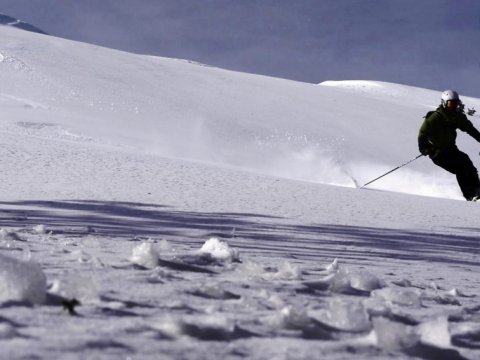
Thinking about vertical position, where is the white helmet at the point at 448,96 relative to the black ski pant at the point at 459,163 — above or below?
above

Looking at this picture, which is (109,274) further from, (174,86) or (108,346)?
(174,86)

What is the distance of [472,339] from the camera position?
151 cm

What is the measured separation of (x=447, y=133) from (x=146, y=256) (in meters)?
6.10

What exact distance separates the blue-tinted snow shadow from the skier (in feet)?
8.96

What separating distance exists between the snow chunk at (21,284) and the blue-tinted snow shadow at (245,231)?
1.68m

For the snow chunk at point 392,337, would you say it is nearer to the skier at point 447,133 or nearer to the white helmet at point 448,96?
the skier at point 447,133

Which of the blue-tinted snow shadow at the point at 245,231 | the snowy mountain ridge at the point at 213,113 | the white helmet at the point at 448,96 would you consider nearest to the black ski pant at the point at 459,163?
the white helmet at the point at 448,96

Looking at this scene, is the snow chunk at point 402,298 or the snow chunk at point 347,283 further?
the snow chunk at point 347,283

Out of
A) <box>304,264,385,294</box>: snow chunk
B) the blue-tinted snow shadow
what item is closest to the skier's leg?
the blue-tinted snow shadow

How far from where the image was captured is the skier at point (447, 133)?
7570 mm

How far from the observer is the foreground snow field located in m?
1.28

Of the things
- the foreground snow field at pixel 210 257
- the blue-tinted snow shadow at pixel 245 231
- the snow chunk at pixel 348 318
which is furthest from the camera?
the blue-tinted snow shadow at pixel 245 231

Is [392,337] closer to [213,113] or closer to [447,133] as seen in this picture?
[447,133]

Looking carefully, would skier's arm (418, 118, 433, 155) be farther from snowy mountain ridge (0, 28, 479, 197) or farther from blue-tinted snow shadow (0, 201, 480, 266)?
snowy mountain ridge (0, 28, 479, 197)
